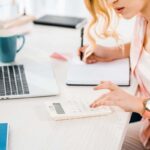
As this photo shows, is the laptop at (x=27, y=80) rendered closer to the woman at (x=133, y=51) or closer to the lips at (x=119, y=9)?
the woman at (x=133, y=51)

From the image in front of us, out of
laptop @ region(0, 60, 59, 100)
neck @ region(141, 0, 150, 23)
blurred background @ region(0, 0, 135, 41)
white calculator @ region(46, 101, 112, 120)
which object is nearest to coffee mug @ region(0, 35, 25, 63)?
laptop @ region(0, 60, 59, 100)

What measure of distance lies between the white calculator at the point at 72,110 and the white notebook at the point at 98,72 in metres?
0.16

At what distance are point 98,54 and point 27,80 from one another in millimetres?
320

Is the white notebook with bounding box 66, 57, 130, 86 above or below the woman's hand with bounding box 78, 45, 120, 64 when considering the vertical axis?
below

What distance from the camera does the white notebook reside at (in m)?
1.18

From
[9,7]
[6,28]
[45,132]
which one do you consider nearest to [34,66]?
[6,28]

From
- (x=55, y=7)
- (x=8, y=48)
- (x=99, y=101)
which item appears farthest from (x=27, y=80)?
(x=55, y=7)

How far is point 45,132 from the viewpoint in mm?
914

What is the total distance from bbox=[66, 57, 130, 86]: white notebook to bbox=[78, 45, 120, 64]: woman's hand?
0.02 metres

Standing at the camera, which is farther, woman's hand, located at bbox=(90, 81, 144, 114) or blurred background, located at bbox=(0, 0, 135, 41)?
blurred background, located at bbox=(0, 0, 135, 41)

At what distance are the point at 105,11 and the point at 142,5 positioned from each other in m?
0.17

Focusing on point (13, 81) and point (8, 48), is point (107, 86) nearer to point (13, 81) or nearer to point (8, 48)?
point (13, 81)

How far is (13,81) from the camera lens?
115 cm

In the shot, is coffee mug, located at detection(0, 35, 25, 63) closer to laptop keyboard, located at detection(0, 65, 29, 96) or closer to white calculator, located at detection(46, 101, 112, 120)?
laptop keyboard, located at detection(0, 65, 29, 96)
